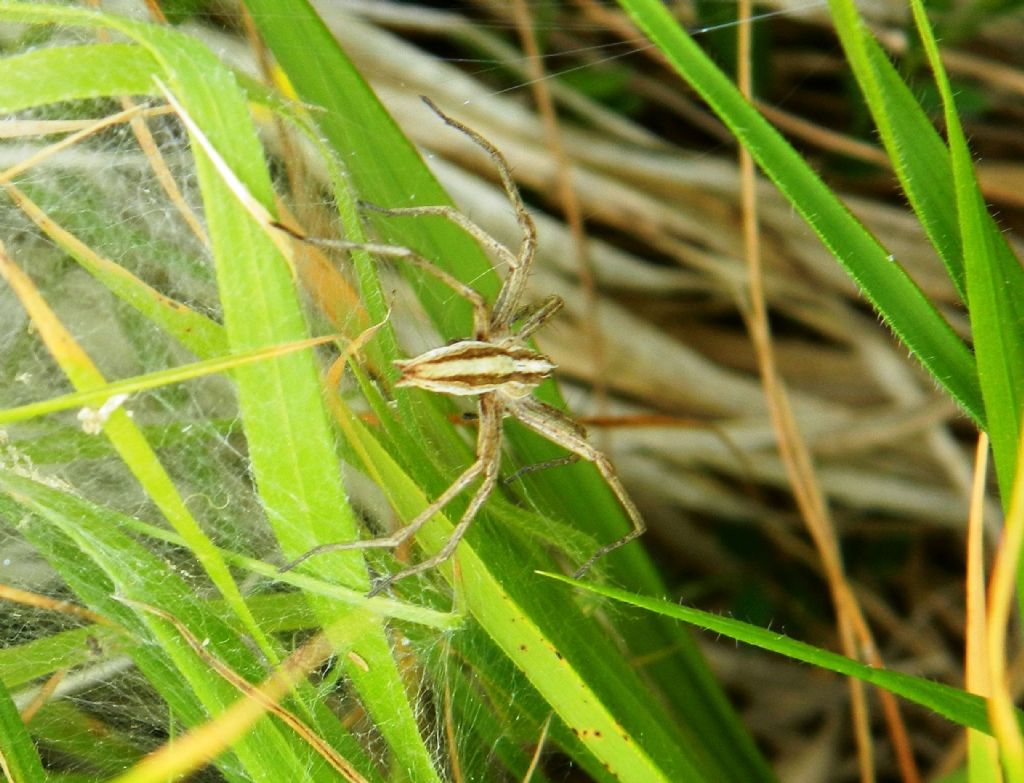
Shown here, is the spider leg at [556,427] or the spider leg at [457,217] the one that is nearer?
the spider leg at [457,217]

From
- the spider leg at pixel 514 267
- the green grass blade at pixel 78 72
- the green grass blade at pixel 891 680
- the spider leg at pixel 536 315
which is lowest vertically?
the green grass blade at pixel 891 680

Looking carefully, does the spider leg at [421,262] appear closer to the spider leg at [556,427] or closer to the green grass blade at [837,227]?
the spider leg at [556,427]

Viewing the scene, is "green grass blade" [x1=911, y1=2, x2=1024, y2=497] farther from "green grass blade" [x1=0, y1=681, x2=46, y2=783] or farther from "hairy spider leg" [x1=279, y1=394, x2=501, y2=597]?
"green grass blade" [x1=0, y1=681, x2=46, y2=783]

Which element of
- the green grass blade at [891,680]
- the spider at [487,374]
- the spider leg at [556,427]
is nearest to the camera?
the green grass blade at [891,680]

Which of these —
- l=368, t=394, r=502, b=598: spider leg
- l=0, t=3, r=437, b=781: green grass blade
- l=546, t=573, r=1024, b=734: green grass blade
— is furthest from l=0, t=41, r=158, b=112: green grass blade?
l=546, t=573, r=1024, b=734: green grass blade

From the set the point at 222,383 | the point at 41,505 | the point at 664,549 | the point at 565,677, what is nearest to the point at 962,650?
the point at 664,549

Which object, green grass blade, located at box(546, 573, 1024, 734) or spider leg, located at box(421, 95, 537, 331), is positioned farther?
spider leg, located at box(421, 95, 537, 331)

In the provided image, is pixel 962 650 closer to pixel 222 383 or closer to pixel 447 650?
pixel 447 650

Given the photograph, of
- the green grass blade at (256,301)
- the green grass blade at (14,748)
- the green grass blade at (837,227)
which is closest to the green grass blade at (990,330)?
the green grass blade at (837,227)
